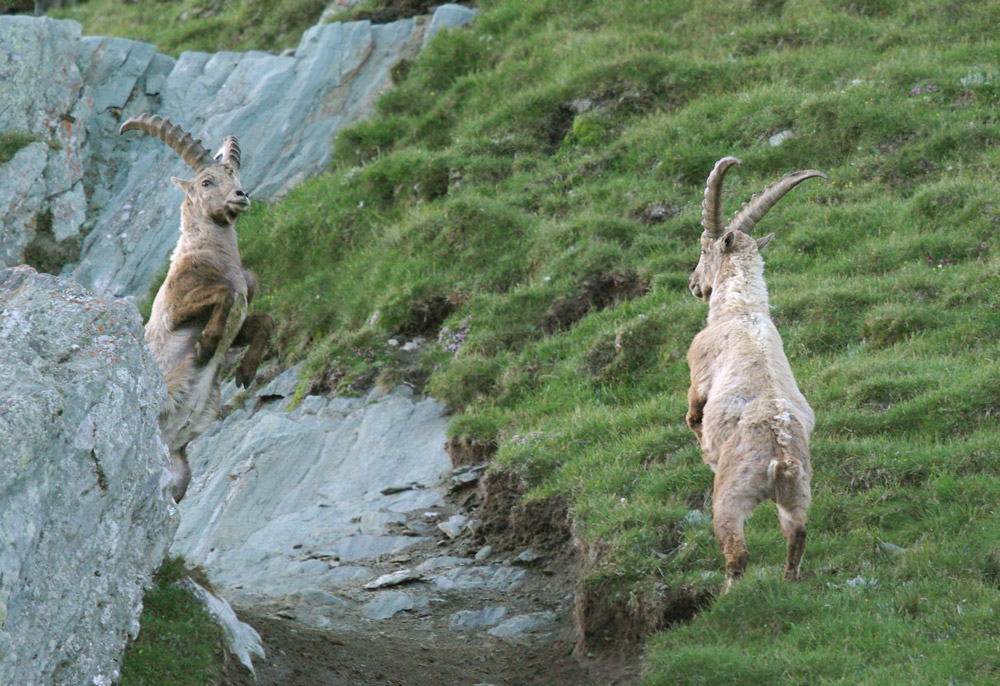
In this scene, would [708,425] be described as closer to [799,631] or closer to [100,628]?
[799,631]

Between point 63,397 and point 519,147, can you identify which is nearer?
point 63,397

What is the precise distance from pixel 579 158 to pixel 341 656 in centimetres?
966

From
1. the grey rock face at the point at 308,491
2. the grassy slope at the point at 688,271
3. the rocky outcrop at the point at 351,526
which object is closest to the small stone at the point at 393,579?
the rocky outcrop at the point at 351,526

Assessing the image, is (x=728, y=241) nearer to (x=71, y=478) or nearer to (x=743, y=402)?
(x=743, y=402)

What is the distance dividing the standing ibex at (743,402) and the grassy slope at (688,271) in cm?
80

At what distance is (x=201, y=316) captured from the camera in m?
8.62

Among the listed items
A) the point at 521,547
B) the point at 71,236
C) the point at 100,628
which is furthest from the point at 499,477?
the point at 71,236

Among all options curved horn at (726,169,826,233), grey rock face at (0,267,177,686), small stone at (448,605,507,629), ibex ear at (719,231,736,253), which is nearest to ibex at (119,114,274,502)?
grey rock face at (0,267,177,686)

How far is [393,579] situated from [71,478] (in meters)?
4.63

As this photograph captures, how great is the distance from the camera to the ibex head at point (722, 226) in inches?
348

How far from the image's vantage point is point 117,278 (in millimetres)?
18547

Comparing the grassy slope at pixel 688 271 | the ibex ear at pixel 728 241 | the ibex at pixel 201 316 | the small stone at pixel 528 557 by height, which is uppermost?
the ibex at pixel 201 316

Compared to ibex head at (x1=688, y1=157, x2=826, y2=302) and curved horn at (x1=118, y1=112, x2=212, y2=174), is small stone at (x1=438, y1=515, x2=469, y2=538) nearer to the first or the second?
ibex head at (x1=688, y1=157, x2=826, y2=302)

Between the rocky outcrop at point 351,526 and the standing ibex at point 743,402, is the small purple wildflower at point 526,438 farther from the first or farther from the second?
the standing ibex at point 743,402
